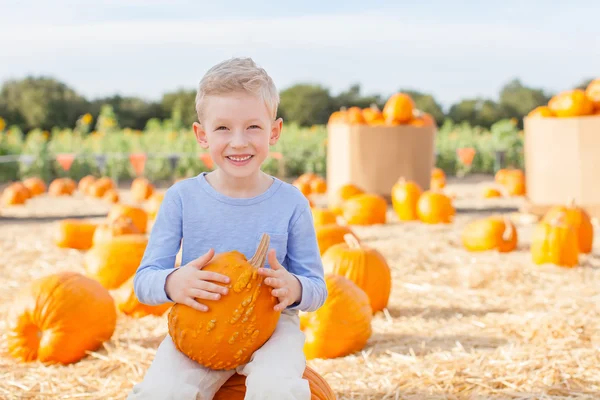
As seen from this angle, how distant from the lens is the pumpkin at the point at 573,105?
28.9ft

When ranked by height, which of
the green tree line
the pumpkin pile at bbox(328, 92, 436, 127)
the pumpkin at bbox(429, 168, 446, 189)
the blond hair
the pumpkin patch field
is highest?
the green tree line

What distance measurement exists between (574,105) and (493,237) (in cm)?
329

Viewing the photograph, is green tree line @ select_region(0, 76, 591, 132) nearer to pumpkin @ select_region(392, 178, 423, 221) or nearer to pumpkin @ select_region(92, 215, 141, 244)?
pumpkin @ select_region(392, 178, 423, 221)

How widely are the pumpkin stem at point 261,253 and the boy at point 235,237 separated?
0.04m

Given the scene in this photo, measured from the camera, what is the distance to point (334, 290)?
360 centimetres

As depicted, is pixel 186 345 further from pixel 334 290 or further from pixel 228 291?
pixel 334 290

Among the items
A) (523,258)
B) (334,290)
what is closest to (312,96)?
(523,258)

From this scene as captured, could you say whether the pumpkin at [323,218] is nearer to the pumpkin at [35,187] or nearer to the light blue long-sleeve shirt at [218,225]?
the light blue long-sleeve shirt at [218,225]

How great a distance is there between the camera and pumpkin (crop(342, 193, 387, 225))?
8.34 m

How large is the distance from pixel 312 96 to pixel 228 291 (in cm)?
3519

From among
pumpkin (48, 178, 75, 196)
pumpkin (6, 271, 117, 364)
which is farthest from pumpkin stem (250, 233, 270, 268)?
pumpkin (48, 178, 75, 196)

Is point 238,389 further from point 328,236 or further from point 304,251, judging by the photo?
point 328,236

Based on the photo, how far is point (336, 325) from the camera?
348 centimetres

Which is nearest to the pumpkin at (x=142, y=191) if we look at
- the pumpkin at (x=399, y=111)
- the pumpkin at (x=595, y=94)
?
the pumpkin at (x=399, y=111)
